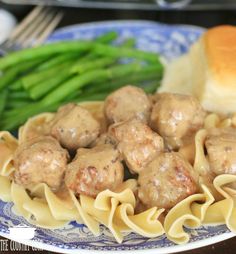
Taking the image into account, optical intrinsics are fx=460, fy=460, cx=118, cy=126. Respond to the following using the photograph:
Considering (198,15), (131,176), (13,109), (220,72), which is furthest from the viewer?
(198,15)

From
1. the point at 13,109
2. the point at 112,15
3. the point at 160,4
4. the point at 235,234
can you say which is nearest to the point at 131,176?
the point at 235,234

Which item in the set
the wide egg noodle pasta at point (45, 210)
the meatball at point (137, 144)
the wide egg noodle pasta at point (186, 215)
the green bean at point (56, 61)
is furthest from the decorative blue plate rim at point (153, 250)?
the green bean at point (56, 61)

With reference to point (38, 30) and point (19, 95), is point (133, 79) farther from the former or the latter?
point (38, 30)

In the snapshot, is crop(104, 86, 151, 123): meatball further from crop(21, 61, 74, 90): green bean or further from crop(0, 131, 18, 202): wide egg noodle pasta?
crop(21, 61, 74, 90): green bean

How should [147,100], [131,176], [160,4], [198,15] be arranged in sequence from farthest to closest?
[198,15], [160,4], [147,100], [131,176]

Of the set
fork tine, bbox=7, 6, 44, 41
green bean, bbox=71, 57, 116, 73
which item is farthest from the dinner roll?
fork tine, bbox=7, 6, 44, 41

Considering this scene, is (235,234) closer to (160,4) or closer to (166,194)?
(166,194)
